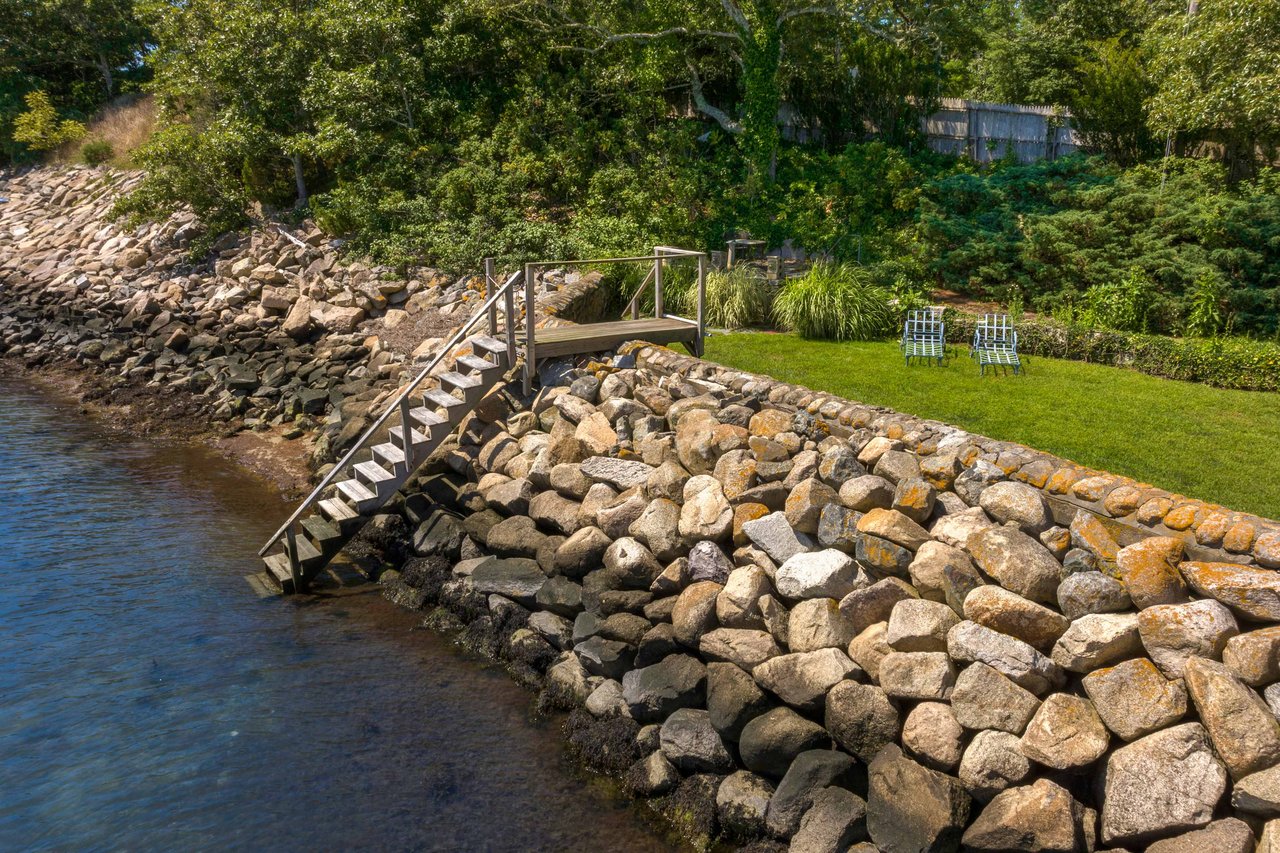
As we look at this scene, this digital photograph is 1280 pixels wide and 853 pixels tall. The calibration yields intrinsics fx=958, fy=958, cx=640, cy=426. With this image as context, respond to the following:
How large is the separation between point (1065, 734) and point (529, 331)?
777cm

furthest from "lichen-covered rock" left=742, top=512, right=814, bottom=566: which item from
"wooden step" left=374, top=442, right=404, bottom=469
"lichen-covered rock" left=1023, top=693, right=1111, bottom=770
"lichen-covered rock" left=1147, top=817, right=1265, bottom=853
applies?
"wooden step" left=374, top=442, right=404, bottom=469

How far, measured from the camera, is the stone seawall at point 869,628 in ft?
21.2

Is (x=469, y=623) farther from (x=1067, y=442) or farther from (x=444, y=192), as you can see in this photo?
(x=444, y=192)

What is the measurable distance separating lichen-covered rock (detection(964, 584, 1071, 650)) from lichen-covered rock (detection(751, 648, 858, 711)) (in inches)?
46.0

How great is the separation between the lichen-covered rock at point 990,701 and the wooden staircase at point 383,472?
7.13m

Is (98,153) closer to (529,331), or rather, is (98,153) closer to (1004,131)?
(529,331)

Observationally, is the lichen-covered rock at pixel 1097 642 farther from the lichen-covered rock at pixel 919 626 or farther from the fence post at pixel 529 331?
the fence post at pixel 529 331

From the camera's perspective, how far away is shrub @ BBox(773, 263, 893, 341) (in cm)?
1566

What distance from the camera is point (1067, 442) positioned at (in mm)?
10531

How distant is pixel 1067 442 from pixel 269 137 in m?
19.6

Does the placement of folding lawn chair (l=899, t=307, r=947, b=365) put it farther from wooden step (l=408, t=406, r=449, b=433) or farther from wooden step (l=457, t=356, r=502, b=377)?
wooden step (l=408, t=406, r=449, b=433)

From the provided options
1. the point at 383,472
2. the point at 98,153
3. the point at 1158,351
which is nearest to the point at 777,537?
the point at 383,472

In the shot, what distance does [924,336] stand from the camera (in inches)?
583

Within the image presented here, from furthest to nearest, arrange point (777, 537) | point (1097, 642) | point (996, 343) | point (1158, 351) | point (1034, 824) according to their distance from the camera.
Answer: point (996, 343), point (1158, 351), point (777, 537), point (1097, 642), point (1034, 824)
